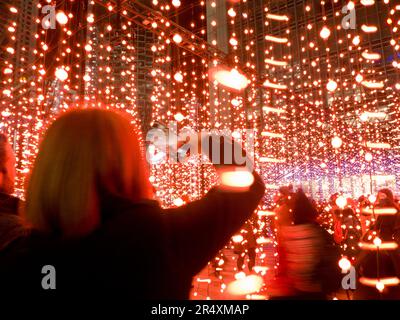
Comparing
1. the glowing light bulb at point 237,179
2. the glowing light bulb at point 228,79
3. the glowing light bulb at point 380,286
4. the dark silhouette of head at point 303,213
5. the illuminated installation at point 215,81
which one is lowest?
the glowing light bulb at point 380,286

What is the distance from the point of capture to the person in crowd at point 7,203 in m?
0.94

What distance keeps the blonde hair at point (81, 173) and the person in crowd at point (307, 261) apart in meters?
1.82

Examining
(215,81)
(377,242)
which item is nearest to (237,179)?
(377,242)

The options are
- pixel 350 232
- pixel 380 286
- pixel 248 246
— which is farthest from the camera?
pixel 248 246

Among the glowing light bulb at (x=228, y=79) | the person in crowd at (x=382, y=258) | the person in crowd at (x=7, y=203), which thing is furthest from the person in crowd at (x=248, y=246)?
the person in crowd at (x=7, y=203)

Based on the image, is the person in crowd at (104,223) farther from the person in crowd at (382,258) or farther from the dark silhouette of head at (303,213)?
the person in crowd at (382,258)

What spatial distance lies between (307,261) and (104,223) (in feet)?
6.37

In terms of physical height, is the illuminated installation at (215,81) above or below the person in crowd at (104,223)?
above

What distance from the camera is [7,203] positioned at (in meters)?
1.23

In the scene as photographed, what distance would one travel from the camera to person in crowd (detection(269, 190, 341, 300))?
2238 mm

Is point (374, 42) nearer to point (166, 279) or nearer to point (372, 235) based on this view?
point (372, 235)

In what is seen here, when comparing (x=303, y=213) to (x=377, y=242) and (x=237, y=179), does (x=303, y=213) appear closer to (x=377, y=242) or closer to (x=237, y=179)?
(x=237, y=179)
